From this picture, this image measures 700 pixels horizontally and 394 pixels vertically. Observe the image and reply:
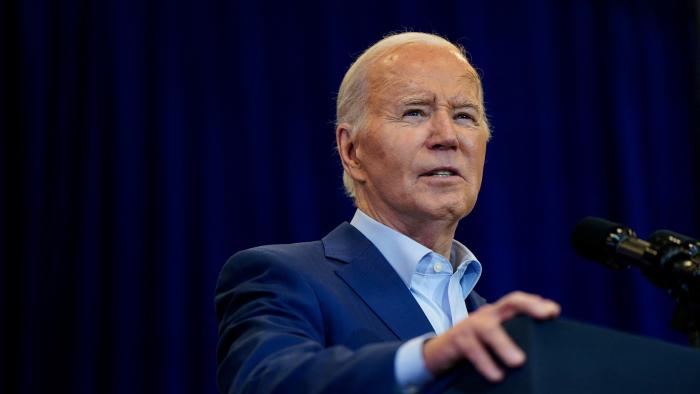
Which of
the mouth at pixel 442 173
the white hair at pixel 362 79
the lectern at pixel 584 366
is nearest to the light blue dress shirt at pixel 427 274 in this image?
the mouth at pixel 442 173

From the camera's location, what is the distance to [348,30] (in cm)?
327

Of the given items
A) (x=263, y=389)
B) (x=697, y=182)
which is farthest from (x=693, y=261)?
(x=697, y=182)

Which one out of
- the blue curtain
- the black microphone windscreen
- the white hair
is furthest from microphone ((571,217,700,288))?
the blue curtain

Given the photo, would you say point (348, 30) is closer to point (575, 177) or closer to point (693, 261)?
point (575, 177)

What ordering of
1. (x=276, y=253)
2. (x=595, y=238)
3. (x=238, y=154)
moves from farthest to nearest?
(x=238, y=154), (x=276, y=253), (x=595, y=238)

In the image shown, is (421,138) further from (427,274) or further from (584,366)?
(584,366)

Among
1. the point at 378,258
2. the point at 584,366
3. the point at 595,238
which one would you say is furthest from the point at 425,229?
the point at 584,366

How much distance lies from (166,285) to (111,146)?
52cm

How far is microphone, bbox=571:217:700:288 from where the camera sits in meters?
1.14

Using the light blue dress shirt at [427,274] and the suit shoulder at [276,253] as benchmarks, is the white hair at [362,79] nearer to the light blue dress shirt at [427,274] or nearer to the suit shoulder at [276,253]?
the light blue dress shirt at [427,274]

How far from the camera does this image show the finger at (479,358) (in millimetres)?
792

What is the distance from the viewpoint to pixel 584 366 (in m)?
0.82

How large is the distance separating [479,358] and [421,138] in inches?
38.9

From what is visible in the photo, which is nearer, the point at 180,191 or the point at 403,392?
the point at 403,392
